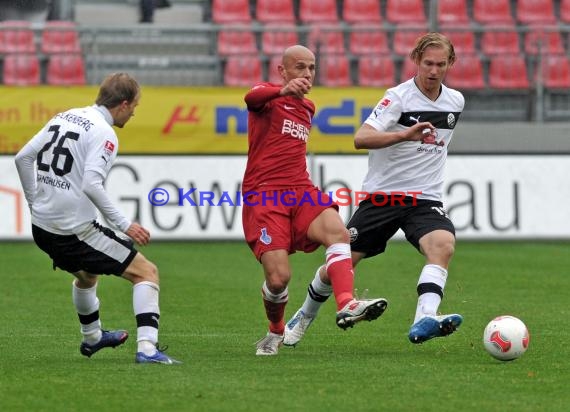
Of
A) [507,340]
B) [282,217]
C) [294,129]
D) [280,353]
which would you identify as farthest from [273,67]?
[507,340]

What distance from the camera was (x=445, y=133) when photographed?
8820 millimetres

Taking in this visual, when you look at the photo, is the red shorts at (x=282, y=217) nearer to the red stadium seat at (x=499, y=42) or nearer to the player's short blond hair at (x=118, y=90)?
the player's short blond hair at (x=118, y=90)

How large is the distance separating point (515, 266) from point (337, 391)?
8.80 meters

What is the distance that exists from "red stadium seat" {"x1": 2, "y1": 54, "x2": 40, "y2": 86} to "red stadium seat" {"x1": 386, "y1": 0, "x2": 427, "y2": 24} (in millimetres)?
6260

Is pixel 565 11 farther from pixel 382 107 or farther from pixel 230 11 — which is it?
pixel 382 107

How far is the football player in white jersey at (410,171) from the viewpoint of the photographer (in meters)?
8.57

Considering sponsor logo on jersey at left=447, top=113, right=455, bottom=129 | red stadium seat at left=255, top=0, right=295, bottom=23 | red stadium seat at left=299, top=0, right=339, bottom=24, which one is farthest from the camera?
red stadium seat at left=299, top=0, right=339, bottom=24

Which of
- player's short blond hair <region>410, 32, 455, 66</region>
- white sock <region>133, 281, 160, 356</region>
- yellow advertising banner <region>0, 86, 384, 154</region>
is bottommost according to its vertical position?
yellow advertising banner <region>0, 86, 384, 154</region>

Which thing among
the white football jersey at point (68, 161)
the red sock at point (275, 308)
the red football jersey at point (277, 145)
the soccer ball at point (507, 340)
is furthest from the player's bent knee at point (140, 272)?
the soccer ball at point (507, 340)

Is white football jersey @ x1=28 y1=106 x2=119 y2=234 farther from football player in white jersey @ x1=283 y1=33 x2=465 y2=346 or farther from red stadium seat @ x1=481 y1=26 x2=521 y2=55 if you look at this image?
red stadium seat @ x1=481 y1=26 x2=521 y2=55

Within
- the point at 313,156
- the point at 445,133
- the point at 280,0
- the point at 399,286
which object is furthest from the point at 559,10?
the point at 445,133

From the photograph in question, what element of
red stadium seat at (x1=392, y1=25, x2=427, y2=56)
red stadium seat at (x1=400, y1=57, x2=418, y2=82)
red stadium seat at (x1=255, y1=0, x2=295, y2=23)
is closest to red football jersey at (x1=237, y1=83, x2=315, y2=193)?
red stadium seat at (x1=400, y1=57, x2=418, y2=82)

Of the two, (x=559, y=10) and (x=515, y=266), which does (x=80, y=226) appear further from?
(x=559, y=10)

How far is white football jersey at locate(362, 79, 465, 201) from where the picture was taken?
8734 mm
